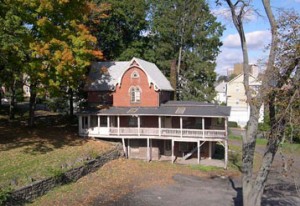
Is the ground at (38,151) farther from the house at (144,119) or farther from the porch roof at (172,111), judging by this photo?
the porch roof at (172,111)

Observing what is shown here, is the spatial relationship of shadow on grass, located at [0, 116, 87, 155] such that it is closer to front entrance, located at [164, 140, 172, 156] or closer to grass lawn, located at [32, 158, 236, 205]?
grass lawn, located at [32, 158, 236, 205]

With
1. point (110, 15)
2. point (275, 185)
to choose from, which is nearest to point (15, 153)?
point (275, 185)

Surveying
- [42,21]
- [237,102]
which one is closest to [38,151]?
[42,21]

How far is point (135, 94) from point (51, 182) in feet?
56.7

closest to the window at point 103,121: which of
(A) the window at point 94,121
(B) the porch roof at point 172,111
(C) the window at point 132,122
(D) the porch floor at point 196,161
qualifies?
(A) the window at point 94,121

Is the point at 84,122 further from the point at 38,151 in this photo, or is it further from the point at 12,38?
the point at 12,38

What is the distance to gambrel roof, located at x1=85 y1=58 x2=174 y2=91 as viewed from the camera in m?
36.5

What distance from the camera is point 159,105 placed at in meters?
37.1

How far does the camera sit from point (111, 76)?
39.6m

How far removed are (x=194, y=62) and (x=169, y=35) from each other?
17.4ft

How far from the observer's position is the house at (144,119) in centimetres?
3381

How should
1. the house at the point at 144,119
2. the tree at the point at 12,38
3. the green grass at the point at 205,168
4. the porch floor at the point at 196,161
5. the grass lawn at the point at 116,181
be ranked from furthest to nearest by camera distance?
the house at the point at 144,119 < the porch floor at the point at 196,161 < the green grass at the point at 205,168 < the tree at the point at 12,38 < the grass lawn at the point at 116,181

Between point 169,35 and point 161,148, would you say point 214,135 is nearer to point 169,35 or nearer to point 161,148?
point 161,148

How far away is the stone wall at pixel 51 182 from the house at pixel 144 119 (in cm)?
465
